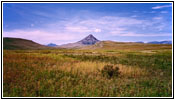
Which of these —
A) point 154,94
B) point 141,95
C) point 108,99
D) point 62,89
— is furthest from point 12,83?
point 154,94

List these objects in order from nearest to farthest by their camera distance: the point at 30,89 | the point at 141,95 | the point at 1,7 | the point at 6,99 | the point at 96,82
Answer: the point at 6,99, the point at 141,95, the point at 30,89, the point at 1,7, the point at 96,82

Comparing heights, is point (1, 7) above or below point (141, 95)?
above

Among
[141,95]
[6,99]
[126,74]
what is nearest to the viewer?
[6,99]

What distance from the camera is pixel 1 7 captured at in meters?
6.47

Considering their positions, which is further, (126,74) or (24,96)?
(126,74)

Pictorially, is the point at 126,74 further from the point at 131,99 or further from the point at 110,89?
the point at 131,99

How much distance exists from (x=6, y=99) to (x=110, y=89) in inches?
155

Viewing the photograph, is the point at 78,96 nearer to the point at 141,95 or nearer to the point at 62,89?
the point at 62,89

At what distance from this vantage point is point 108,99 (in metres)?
5.20

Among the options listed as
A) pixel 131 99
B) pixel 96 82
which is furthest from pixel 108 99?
pixel 96 82

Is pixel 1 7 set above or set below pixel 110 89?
above

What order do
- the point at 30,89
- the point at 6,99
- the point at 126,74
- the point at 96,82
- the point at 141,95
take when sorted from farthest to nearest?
the point at 126,74, the point at 96,82, the point at 30,89, the point at 141,95, the point at 6,99

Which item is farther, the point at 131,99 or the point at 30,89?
the point at 30,89

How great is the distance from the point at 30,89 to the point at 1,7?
384 cm
